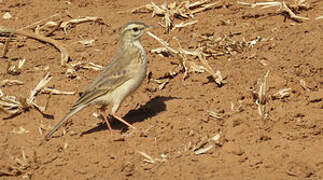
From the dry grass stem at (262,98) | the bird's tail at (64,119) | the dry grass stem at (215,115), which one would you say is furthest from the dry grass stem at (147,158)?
the dry grass stem at (262,98)

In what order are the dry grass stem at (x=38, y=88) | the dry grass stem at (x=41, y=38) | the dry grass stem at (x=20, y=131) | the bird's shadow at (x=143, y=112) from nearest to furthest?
1. the dry grass stem at (x=20, y=131)
2. the bird's shadow at (x=143, y=112)
3. the dry grass stem at (x=38, y=88)
4. the dry grass stem at (x=41, y=38)

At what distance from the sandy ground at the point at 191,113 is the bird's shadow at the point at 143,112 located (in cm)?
2

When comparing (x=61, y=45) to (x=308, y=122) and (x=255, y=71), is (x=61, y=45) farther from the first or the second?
(x=308, y=122)

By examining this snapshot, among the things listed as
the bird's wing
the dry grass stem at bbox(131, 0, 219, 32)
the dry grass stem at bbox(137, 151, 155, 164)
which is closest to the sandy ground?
the dry grass stem at bbox(137, 151, 155, 164)

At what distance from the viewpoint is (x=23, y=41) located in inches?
412

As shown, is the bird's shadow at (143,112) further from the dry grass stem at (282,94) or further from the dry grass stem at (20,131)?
the dry grass stem at (282,94)

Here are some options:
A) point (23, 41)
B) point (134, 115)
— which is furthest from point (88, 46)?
point (134, 115)

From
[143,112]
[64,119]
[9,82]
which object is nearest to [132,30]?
[143,112]

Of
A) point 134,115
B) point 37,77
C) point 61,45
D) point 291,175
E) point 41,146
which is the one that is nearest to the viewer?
point 291,175

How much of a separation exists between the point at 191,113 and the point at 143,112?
753mm

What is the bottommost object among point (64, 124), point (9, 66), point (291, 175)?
point (291, 175)

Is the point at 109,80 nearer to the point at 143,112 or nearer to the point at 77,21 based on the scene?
the point at 143,112

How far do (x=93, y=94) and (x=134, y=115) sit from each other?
909 millimetres

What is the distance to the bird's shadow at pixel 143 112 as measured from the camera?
26.7ft
